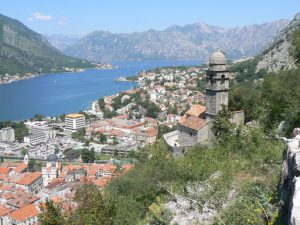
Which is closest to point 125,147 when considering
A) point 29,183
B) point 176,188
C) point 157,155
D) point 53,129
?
Result: point 29,183

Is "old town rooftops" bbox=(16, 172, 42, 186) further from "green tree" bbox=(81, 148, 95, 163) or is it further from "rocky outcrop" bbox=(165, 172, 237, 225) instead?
"rocky outcrop" bbox=(165, 172, 237, 225)

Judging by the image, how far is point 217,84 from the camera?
15789 millimetres

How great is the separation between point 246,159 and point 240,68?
191 feet

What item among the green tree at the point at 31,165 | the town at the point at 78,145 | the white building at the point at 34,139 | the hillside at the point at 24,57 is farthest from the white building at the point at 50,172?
the hillside at the point at 24,57

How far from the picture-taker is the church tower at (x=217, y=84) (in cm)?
1579

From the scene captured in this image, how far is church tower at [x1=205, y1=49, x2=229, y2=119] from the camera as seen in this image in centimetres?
1579

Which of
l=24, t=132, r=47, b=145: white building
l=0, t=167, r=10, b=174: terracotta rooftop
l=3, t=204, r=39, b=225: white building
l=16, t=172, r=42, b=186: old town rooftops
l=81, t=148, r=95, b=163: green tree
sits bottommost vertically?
l=24, t=132, r=47, b=145: white building

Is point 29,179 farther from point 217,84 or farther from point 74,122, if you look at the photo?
A: point 74,122

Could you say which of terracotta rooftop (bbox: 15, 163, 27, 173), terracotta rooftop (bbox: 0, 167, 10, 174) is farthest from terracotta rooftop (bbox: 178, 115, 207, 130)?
terracotta rooftop (bbox: 15, 163, 27, 173)

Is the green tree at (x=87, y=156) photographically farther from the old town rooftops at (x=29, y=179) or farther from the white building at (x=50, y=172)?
the old town rooftops at (x=29, y=179)

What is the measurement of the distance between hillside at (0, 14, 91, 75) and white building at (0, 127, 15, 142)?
86.8 m

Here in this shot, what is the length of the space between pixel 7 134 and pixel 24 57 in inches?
4622

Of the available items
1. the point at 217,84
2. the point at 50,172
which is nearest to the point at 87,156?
the point at 50,172

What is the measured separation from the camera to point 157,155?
510 inches
